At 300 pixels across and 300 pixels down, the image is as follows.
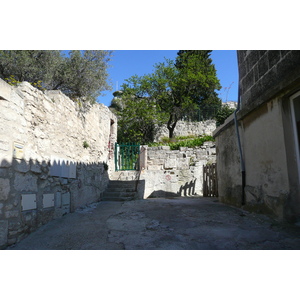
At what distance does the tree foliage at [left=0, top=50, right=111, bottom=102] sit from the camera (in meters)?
5.29

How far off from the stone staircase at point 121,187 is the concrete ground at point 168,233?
3.24 metres

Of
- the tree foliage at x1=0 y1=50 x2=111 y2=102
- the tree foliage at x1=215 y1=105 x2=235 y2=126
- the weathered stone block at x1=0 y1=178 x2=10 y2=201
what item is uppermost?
the tree foliage at x1=215 y1=105 x2=235 y2=126

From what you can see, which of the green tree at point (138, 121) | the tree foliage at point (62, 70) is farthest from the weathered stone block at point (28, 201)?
the green tree at point (138, 121)

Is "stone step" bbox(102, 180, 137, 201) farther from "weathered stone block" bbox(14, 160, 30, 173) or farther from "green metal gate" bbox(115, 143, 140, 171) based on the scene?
"weathered stone block" bbox(14, 160, 30, 173)

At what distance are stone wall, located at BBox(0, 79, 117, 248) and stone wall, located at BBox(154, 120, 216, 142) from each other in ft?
39.3

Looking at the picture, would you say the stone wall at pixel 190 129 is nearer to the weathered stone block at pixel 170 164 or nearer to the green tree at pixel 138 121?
the green tree at pixel 138 121

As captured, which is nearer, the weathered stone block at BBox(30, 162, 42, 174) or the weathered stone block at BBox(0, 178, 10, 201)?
the weathered stone block at BBox(0, 178, 10, 201)

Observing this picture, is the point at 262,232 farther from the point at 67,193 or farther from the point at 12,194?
the point at 67,193

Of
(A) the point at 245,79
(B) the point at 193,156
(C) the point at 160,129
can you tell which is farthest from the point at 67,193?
(C) the point at 160,129

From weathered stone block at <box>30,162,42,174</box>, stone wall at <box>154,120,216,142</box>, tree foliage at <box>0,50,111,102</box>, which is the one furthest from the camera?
stone wall at <box>154,120,216,142</box>

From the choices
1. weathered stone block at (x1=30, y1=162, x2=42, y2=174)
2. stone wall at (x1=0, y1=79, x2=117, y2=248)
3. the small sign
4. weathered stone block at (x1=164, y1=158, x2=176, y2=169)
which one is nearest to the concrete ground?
stone wall at (x1=0, y1=79, x2=117, y2=248)

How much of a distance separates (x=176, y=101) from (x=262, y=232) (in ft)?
58.6

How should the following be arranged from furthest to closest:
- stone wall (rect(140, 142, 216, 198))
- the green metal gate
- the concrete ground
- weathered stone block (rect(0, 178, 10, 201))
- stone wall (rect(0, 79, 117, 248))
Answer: the green metal gate → stone wall (rect(140, 142, 216, 198)) → stone wall (rect(0, 79, 117, 248)) → weathered stone block (rect(0, 178, 10, 201)) → the concrete ground

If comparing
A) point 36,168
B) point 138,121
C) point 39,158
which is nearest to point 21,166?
point 36,168
